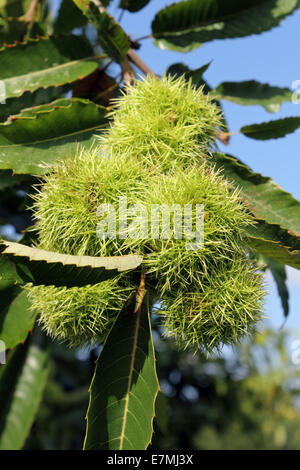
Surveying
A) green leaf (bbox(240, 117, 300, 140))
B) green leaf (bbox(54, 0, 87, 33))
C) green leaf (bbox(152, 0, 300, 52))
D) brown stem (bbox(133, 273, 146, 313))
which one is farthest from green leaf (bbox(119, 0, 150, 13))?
brown stem (bbox(133, 273, 146, 313))

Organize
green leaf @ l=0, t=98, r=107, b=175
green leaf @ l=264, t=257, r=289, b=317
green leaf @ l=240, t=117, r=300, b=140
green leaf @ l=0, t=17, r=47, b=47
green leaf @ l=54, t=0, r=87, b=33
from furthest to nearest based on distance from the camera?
green leaf @ l=54, t=0, r=87, b=33
green leaf @ l=0, t=17, r=47, b=47
green leaf @ l=264, t=257, r=289, b=317
green leaf @ l=240, t=117, r=300, b=140
green leaf @ l=0, t=98, r=107, b=175

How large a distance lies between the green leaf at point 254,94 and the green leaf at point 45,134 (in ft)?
2.06

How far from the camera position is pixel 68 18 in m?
1.98

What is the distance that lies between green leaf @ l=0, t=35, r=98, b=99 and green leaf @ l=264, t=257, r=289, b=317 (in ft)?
3.22

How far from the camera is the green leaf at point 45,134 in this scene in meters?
1.19

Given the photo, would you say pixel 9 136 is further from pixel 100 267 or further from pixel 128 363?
pixel 128 363

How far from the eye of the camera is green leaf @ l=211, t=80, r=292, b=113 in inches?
68.5

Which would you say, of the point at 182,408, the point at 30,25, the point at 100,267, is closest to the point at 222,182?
the point at 100,267

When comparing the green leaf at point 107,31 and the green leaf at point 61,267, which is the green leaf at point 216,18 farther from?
the green leaf at point 61,267

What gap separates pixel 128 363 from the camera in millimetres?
1064

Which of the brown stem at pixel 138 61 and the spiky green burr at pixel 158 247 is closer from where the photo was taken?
the spiky green burr at pixel 158 247

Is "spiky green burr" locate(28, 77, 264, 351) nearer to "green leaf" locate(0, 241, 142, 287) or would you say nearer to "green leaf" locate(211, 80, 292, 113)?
"green leaf" locate(0, 241, 142, 287)

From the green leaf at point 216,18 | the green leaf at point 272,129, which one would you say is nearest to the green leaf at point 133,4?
the green leaf at point 216,18

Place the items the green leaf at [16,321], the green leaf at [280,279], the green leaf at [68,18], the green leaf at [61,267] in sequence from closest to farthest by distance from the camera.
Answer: the green leaf at [61,267], the green leaf at [16,321], the green leaf at [280,279], the green leaf at [68,18]
